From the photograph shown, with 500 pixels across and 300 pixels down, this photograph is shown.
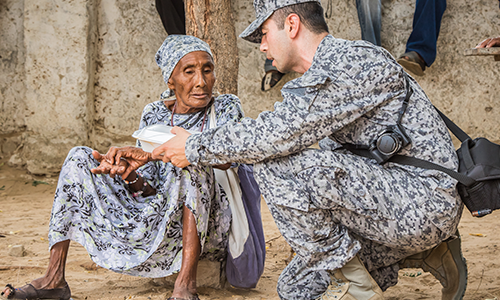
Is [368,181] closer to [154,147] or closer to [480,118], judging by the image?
[154,147]

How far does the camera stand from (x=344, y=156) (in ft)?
6.42

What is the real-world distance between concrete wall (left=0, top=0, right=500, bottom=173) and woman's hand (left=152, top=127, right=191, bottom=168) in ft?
10.7

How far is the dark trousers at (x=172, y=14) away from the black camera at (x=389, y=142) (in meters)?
3.65

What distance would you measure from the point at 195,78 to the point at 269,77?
265cm

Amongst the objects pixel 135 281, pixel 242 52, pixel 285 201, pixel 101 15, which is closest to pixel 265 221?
pixel 135 281

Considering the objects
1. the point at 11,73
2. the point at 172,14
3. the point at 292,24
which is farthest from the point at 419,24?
the point at 11,73

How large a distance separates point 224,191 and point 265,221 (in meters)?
1.87

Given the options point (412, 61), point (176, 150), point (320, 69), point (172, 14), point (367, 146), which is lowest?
point (176, 150)

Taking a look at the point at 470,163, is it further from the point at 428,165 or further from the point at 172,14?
the point at 172,14

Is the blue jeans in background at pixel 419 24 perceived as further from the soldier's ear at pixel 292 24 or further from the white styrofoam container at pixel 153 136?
the white styrofoam container at pixel 153 136

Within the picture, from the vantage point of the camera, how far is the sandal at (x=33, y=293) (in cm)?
216

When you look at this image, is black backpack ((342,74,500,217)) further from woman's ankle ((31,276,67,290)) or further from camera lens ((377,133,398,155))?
woman's ankle ((31,276,67,290))

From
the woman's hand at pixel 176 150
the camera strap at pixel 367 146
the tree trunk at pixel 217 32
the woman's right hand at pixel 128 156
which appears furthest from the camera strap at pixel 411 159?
the tree trunk at pixel 217 32

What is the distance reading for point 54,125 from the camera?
5.28 meters
